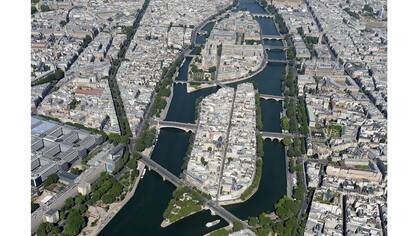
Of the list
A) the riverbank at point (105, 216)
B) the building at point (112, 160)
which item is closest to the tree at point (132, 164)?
the building at point (112, 160)

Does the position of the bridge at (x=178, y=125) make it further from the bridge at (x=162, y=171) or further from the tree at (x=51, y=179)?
the tree at (x=51, y=179)

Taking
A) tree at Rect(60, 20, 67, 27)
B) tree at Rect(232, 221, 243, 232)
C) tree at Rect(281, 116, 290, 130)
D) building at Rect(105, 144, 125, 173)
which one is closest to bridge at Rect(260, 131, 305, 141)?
tree at Rect(281, 116, 290, 130)

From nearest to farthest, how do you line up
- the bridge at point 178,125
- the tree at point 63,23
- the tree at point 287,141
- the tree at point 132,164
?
the tree at point 132,164 < the tree at point 287,141 < the bridge at point 178,125 < the tree at point 63,23

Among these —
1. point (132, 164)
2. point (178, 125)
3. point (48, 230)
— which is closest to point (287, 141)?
point (178, 125)

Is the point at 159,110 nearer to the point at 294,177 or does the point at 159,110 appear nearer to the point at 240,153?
the point at 240,153

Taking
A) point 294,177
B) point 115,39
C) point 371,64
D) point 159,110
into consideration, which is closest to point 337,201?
point 294,177

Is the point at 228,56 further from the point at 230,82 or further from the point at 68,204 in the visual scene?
the point at 68,204

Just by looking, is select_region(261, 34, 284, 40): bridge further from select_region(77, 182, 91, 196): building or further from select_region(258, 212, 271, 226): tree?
select_region(77, 182, 91, 196): building
